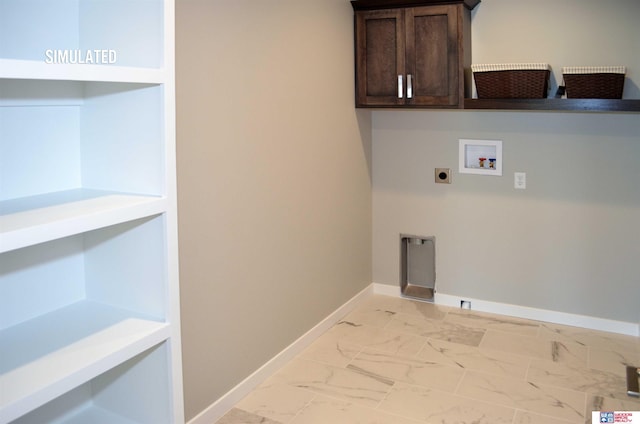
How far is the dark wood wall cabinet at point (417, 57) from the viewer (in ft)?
12.3

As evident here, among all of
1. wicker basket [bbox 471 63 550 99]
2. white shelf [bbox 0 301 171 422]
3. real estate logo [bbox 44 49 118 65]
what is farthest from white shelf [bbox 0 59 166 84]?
wicker basket [bbox 471 63 550 99]

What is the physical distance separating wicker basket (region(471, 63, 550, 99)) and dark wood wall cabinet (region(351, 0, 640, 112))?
0.14ft

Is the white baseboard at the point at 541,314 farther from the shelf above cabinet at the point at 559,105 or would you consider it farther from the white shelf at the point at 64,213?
the white shelf at the point at 64,213

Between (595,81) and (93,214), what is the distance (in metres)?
2.83

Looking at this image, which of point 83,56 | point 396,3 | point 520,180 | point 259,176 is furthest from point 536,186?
point 83,56

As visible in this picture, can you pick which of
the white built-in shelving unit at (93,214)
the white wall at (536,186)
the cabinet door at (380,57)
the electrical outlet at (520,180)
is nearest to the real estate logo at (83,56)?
the white built-in shelving unit at (93,214)

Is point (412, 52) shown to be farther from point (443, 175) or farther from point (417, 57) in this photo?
point (443, 175)

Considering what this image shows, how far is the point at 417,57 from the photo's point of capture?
3887 mm

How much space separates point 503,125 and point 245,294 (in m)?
2.01

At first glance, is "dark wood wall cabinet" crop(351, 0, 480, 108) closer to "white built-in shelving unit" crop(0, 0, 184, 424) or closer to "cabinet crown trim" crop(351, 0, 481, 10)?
"cabinet crown trim" crop(351, 0, 481, 10)

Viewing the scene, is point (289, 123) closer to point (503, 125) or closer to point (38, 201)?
point (503, 125)

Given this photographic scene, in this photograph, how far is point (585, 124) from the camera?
376cm

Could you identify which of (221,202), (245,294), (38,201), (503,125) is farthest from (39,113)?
(503,125)

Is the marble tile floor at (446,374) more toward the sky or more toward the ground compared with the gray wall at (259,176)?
more toward the ground
